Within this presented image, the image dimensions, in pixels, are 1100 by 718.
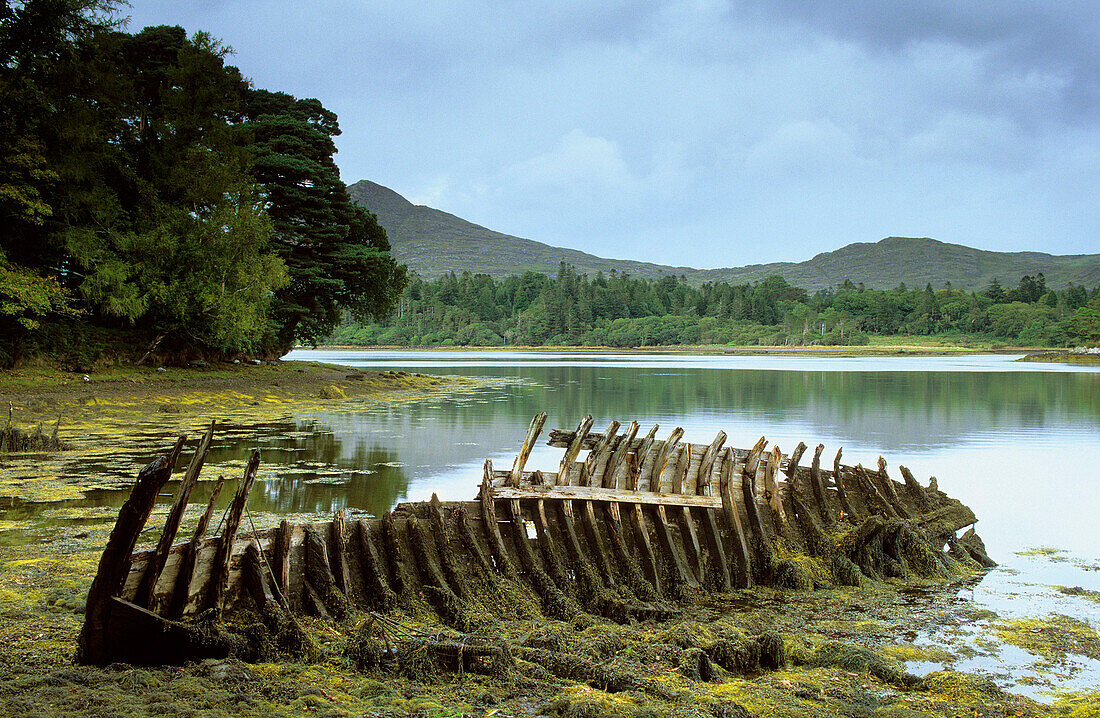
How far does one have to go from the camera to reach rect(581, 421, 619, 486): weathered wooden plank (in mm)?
9305

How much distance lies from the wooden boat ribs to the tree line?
2240 cm

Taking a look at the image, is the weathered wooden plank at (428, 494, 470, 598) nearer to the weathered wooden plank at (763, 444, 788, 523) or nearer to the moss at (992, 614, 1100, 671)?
the weathered wooden plank at (763, 444, 788, 523)

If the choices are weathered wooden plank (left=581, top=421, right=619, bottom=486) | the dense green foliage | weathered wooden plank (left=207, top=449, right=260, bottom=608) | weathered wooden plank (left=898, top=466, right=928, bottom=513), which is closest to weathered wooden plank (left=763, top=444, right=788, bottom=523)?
weathered wooden plank (left=581, top=421, right=619, bottom=486)

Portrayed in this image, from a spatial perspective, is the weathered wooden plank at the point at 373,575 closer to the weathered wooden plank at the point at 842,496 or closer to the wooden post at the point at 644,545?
the wooden post at the point at 644,545

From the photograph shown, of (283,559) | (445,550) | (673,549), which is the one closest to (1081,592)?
(673,549)

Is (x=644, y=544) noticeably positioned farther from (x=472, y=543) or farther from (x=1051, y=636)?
(x=1051, y=636)

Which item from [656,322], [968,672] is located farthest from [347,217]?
[656,322]

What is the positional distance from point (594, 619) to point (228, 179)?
104 feet

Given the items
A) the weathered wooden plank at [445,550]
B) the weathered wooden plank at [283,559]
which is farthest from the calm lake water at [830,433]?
the weathered wooden plank at [283,559]

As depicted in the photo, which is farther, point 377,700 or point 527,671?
point 527,671

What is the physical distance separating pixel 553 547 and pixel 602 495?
0.87 meters

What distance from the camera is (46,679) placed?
5.62 m

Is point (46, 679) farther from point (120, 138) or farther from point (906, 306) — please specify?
point (906, 306)

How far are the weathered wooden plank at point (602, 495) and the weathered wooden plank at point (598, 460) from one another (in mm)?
218
